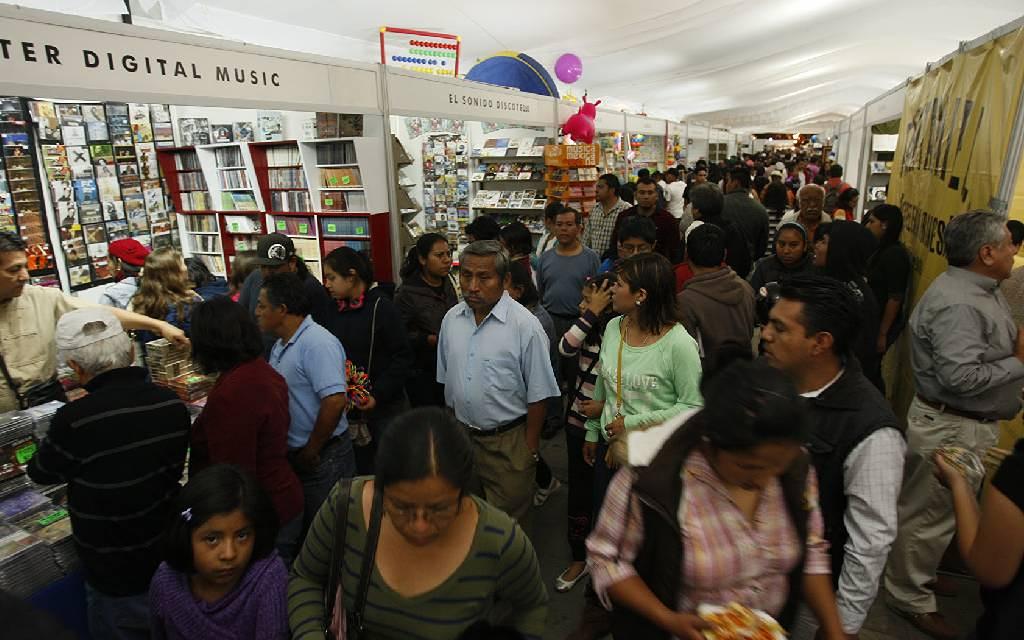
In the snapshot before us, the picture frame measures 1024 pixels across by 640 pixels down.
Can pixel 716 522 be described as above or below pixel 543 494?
above

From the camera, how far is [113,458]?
1644mm

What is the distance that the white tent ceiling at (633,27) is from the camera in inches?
238

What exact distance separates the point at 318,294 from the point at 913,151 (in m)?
4.91

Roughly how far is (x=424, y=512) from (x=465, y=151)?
7803mm

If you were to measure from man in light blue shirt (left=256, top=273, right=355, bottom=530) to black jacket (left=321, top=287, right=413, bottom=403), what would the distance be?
43 centimetres

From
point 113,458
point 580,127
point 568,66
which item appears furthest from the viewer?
point 568,66

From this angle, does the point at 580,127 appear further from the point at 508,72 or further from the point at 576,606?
the point at 576,606

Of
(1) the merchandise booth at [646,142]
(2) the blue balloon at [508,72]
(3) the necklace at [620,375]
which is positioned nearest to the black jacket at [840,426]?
(3) the necklace at [620,375]

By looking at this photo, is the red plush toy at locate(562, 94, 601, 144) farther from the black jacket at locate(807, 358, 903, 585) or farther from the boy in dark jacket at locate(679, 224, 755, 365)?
the black jacket at locate(807, 358, 903, 585)

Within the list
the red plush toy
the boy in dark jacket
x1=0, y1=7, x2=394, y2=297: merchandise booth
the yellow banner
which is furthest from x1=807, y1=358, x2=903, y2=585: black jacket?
the red plush toy

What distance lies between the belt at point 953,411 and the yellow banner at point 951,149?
0.55 m

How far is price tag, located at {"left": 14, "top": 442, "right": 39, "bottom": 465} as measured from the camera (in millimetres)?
2080

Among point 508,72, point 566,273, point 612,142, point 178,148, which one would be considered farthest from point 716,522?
point 612,142

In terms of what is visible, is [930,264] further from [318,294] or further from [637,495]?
[318,294]
